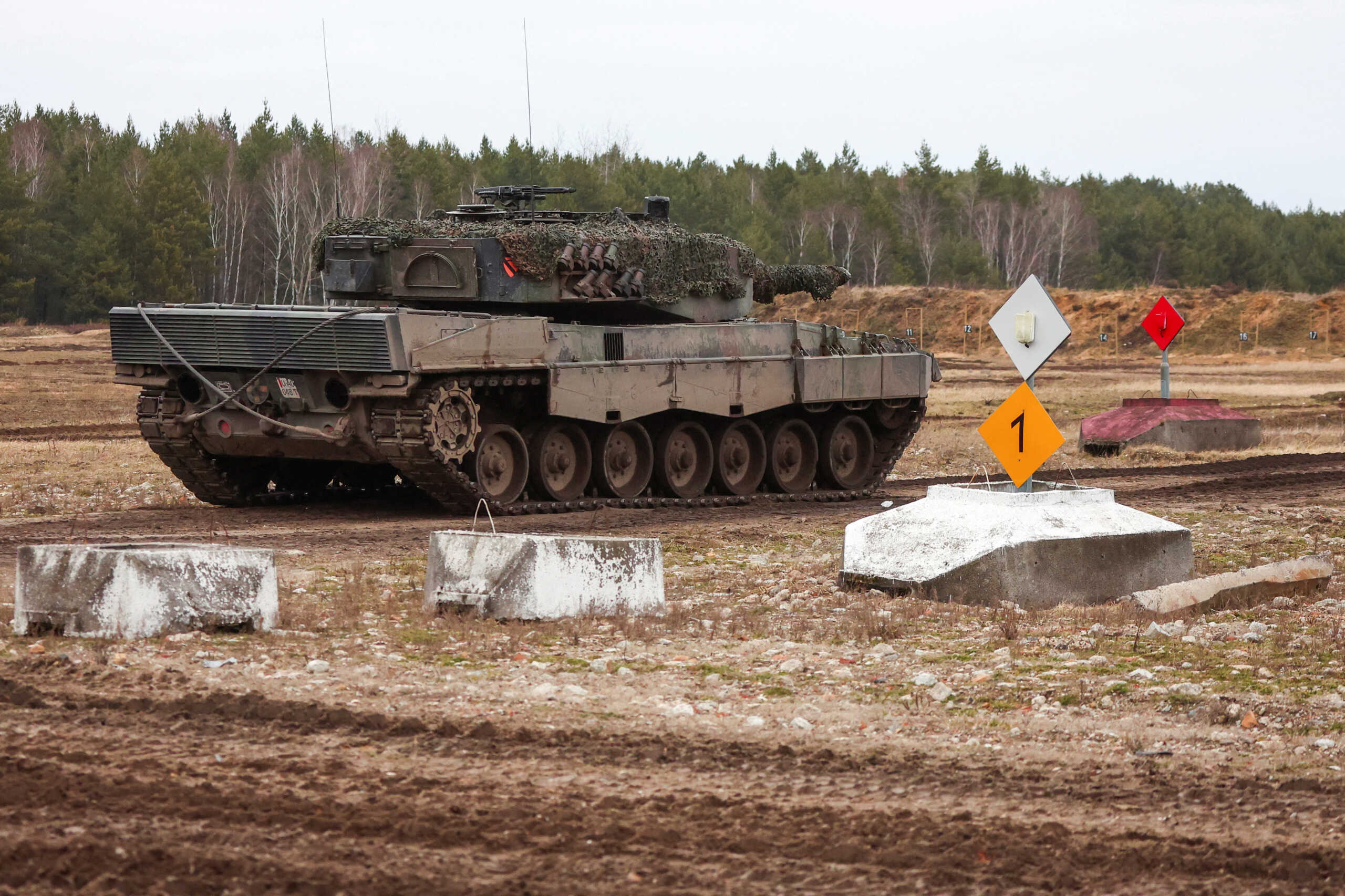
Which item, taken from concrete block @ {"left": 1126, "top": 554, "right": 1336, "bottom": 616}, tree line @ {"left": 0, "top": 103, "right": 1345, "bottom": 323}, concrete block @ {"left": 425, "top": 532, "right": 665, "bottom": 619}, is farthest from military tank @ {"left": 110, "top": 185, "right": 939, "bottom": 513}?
tree line @ {"left": 0, "top": 103, "right": 1345, "bottom": 323}

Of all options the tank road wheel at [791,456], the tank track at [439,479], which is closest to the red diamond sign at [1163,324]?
the tank road wheel at [791,456]

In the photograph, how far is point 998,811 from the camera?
18.8 ft

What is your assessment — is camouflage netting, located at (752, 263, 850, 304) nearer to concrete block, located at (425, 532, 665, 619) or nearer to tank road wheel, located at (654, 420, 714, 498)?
tank road wheel, located at (654, 420, 714, 498)

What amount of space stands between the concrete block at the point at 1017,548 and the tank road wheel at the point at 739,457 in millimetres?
7712

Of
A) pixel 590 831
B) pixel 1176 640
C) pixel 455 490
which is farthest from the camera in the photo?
pixel 455 490

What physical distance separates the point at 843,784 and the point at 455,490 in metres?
9.76

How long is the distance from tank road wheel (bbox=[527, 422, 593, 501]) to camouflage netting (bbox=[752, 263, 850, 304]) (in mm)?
3773

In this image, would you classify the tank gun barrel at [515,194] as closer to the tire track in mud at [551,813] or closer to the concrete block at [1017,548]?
the concrete block at [1017,548]

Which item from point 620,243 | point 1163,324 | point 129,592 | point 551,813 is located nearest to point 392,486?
point 620,243

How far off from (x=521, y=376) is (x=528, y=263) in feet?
4.02

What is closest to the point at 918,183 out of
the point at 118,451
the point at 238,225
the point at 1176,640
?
the point at 238,225

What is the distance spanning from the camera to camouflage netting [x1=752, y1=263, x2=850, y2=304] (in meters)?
20.4

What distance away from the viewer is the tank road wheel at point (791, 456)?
63.9 feet

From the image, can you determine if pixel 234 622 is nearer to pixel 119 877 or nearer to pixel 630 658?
pixel 630 658
